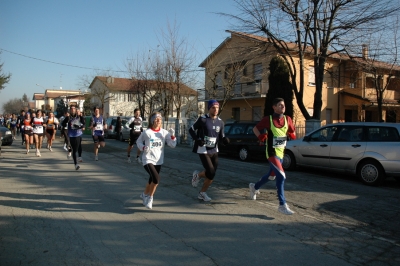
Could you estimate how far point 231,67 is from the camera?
24.5 meters

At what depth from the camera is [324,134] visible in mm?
10344

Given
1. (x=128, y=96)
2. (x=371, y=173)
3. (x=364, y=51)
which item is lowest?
(x=371, y=173)

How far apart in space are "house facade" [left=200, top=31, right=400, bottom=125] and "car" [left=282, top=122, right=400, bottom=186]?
13.1 metres

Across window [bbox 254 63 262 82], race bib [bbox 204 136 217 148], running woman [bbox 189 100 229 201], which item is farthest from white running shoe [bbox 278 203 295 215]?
window [bbox 254 63 262 82]

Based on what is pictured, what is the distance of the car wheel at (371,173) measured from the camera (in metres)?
8.80

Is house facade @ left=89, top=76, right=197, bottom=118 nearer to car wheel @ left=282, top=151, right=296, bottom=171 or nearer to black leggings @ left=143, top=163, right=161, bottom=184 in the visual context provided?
car wheel @ left=282, top=151, right=296, bottom=171

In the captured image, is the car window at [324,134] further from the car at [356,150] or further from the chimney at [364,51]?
the chimney at [364,51]

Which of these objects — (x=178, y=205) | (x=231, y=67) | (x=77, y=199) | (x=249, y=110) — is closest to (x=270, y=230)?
(x=178, y=205)

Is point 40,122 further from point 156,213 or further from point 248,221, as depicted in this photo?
point 248,221

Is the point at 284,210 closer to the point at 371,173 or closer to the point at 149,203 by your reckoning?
the point at 149,203

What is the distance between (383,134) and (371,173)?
42.0 inches

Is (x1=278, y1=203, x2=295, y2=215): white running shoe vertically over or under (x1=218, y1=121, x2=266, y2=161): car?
under

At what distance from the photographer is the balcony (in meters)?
25.5

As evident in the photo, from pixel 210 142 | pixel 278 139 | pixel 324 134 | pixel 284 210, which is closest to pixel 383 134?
pixel 324 134
